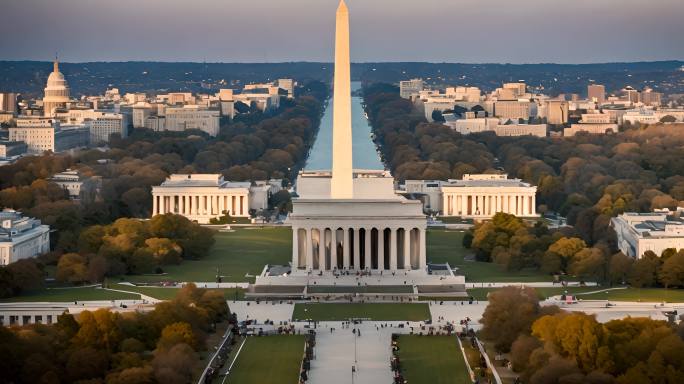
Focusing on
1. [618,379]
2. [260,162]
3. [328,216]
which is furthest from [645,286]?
[260,162]

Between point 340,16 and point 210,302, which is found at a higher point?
point 340,16

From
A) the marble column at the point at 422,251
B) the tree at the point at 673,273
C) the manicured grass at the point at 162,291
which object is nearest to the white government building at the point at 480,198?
the marble column at the point at 422,251

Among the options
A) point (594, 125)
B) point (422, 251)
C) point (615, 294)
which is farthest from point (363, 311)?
point (594, 125)

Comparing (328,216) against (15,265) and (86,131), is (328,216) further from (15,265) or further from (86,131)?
(86,131)

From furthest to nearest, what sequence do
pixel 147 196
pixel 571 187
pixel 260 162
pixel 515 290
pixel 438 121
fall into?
pixel 438 121 < pixel 260 162 < pixel 571 187 < pixel 147 196 < pixel 515 290

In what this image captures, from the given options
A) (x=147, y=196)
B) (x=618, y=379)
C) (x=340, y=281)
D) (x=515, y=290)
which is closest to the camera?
(x=618, y=379)

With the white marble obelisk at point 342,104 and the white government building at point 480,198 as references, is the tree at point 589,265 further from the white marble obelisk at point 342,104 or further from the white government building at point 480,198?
the white government building at point 480,198

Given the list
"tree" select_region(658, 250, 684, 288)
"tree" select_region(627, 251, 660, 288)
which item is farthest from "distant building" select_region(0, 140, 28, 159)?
"tree" select_region(658, 250, 684, 288)

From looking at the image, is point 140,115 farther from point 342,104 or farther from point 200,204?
point 342,104
